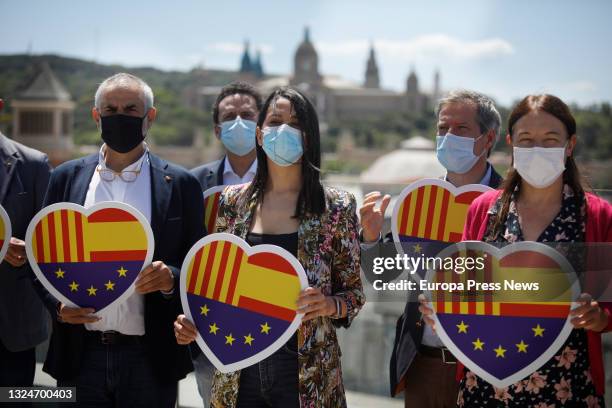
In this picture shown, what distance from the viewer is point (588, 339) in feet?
6.45

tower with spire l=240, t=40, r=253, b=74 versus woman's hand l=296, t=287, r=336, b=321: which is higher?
tower with spire l=240, t=40, r=253, b=74

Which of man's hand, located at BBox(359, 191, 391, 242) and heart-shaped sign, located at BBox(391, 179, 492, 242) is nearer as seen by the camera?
man's hand, located at BBox(359, 191, 391, 242)

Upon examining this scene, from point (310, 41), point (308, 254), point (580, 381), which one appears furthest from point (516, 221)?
point (310, 41)

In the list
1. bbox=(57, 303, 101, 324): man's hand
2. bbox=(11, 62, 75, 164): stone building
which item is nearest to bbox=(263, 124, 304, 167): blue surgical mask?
bbox=(57, 303, 101, 324): man's hand

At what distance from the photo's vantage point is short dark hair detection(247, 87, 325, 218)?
7.27ft

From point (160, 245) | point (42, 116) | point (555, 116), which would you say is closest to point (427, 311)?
point (555, 116)

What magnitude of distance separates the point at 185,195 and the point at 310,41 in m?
103

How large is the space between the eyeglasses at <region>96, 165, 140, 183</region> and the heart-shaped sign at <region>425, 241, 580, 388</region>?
102 cm

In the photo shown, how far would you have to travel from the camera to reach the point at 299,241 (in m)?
2.18

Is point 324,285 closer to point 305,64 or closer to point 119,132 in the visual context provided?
point 119,132

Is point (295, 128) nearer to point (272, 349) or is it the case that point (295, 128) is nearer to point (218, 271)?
point (218, 271)

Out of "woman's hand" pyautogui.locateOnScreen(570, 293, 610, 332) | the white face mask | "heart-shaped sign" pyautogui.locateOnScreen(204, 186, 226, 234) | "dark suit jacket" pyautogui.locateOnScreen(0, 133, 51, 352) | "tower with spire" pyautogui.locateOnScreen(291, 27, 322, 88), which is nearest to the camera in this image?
"woman's hand" pyautogui.locateOnScreen(570, 293, 610, 332)

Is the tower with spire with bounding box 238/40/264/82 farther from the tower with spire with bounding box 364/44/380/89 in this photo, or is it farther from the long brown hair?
the long brown hair

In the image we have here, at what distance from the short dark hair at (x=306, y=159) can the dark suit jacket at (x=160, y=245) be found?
0.93 ft
